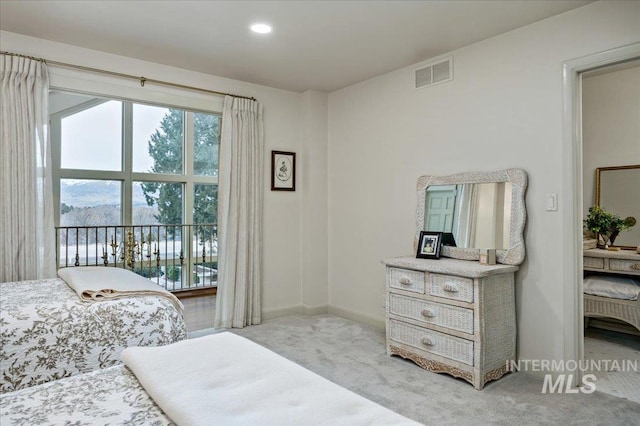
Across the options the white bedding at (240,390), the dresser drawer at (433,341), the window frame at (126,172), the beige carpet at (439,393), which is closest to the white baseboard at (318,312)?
the beige carpet at (439,393)

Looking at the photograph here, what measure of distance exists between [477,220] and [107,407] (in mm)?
2790

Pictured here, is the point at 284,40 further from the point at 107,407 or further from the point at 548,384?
the point at 548,384

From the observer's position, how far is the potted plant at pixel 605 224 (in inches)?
157

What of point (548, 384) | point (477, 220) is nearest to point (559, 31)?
point (477, 220)

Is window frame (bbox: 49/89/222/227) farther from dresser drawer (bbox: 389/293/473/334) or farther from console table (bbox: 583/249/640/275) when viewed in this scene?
console table (bbox: 583/249/640/275)

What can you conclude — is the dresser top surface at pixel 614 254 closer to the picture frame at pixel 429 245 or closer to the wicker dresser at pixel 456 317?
the wicker dresser at pixel 456 317

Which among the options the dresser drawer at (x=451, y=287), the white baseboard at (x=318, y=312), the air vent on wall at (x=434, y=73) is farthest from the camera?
the white baseboard at (x=318, y=312)

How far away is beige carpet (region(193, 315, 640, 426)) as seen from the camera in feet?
7.50

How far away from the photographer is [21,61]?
305 cm

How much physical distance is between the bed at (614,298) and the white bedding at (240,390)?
3503mm

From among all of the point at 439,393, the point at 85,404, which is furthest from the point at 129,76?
the point at 439,393

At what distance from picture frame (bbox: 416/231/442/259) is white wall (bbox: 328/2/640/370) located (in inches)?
13.5

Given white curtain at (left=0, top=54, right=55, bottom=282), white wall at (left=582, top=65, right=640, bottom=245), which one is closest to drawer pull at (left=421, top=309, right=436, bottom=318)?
white wall at (left=582, top=65, right=640, bottom=245)

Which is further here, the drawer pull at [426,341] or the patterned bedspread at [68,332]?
the drawer pull at [426,341]
